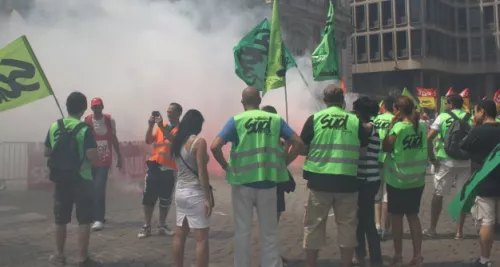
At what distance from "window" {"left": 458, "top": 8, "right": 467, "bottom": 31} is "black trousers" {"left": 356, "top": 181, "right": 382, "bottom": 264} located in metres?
45.6

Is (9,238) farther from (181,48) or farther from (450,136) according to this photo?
(181,48)

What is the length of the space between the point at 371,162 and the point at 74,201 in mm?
2848

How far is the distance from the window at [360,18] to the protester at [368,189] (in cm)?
3992

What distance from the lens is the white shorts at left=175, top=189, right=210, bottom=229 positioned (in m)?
4.13

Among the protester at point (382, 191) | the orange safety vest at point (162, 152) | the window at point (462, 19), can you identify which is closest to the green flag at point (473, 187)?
the protester at point (382, 191)

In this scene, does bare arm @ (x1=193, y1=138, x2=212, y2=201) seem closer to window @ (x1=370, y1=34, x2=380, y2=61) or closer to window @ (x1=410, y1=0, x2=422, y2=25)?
window @ (x1=410, y1=0, x2=422, y2=25)

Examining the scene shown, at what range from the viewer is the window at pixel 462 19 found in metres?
45.4

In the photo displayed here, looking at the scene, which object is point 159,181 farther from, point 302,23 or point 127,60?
point 302,23

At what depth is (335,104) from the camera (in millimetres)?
4312

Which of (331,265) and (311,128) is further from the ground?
(311,128)

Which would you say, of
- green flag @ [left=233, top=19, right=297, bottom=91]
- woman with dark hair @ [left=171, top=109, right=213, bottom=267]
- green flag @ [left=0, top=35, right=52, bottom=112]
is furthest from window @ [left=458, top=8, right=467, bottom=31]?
woman with dark hair @ [left=171, top=109, right=213, bottom=267]

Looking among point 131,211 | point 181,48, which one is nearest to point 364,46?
point 181,48

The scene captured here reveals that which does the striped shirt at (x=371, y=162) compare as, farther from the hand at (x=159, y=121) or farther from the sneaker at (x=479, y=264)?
the hand at (x=159, y=121)

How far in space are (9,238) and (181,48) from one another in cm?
910
